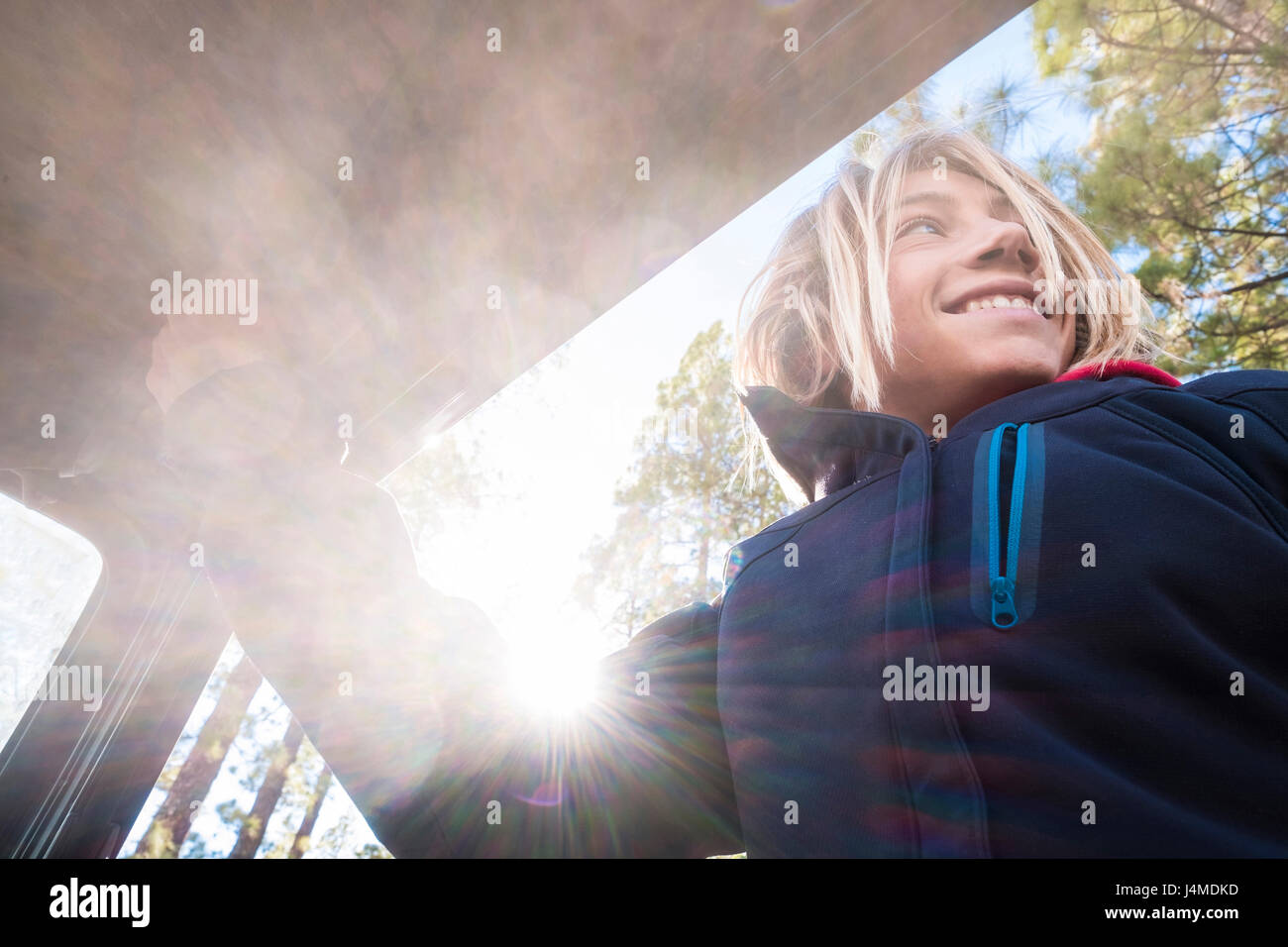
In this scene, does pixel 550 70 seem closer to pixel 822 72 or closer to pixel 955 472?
pixel 822 72

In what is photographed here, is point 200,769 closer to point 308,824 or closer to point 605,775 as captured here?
point 308,824

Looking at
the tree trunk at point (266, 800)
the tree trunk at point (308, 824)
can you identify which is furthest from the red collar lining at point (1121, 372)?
the tree trunk at point (308, 824)

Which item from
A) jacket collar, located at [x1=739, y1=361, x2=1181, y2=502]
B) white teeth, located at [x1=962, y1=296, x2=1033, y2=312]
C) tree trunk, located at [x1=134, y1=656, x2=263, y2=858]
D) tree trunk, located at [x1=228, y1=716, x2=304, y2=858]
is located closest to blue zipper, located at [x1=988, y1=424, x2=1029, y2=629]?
jacket collar, located at [x1=739, y1=361, x2=1181, y2=502]

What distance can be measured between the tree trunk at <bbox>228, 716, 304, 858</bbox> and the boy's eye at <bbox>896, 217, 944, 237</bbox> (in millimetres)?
9128

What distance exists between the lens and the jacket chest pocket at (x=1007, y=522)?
2.84 ft

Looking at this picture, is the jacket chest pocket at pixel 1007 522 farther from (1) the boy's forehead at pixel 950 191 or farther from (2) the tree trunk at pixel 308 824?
(2) the tree trunk at pixel 308 824

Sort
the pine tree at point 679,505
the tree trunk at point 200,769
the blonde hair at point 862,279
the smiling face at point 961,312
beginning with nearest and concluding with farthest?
the smiling face at point 961,312 < the blonde hair at point 862,279 < the tree trunk at point 200,769 < the pine tree at point 679,505

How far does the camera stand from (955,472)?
1.03 m

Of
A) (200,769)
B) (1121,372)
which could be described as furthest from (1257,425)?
(200,769)

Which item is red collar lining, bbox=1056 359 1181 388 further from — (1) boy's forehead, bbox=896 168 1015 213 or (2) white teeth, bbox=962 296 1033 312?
(1) boy's forehead, bbox=896 168 1015 213

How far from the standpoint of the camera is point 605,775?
1180 mm

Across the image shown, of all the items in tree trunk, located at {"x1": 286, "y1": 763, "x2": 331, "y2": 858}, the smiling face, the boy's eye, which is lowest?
tree trunk, located at {"x1": 286, "y1": 763, "x2": 331, "y2": 858}

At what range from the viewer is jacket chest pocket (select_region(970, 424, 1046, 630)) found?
87 centimetres

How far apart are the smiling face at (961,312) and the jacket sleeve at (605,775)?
0.63m
